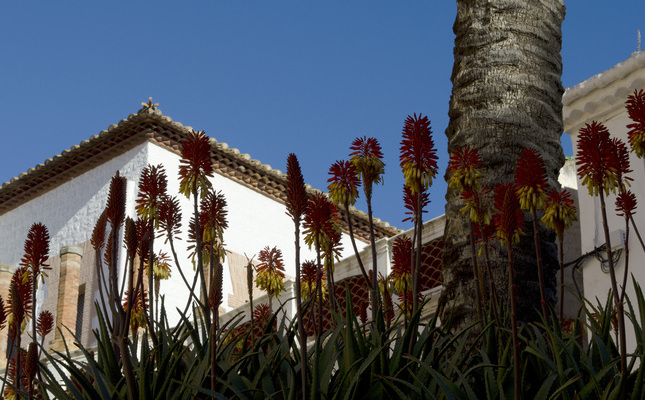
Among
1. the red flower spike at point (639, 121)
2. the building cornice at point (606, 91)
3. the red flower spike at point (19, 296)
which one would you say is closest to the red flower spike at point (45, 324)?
the red flower spike at point (19, 296)

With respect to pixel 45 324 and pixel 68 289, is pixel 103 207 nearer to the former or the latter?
pixel 68 289

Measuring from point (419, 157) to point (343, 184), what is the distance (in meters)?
0.44

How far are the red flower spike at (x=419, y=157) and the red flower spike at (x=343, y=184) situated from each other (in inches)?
13.1

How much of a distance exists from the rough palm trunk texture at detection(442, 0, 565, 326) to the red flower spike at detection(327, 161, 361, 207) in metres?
0.80

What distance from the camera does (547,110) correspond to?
14.5 ft

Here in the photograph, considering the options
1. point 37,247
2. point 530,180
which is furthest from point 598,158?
point 37,247

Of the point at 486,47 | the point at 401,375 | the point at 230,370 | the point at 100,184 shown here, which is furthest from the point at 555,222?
the point at 100,184

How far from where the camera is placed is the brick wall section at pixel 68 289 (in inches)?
645

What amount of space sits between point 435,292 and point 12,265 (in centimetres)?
1196

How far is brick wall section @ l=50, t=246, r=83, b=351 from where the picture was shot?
1639 centimetres

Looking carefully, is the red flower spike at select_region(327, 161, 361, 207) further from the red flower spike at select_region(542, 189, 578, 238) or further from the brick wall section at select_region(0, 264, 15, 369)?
the brick wall section at select_region(0, 264, 15, 369)

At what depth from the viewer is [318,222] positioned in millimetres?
3199

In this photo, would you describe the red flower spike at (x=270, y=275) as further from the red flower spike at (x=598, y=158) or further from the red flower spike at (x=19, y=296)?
the red flower spike at (x=598, y=158)

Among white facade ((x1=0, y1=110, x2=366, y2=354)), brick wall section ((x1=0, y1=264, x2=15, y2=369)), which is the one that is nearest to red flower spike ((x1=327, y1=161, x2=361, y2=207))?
white facade ((x1=0, y1=110, x2=366, y2=354))
